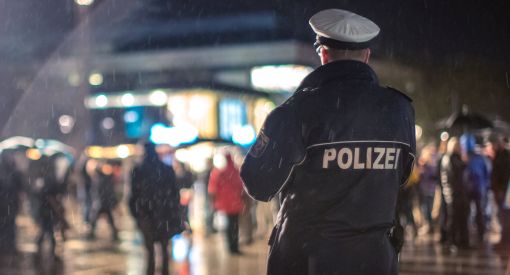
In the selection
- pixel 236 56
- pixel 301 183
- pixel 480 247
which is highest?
pixel 236 56

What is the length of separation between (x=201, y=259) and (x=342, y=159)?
1134 cm

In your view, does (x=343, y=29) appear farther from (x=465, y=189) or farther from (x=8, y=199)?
(x=8, y=199)

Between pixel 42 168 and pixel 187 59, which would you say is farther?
pixel 187 59

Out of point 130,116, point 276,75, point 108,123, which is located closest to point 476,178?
point 130,116

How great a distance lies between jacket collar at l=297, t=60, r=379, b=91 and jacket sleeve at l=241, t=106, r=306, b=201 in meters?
0.19

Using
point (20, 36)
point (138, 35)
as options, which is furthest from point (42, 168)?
point (138, 35)

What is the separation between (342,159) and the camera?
3.08 metres

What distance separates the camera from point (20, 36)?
7675 centimetres

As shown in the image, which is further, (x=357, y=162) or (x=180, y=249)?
(x=180, y=249)

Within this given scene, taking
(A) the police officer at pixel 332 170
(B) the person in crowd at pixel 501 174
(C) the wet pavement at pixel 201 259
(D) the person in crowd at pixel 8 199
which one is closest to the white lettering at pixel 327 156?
(A) the police officer at pixel 332 170

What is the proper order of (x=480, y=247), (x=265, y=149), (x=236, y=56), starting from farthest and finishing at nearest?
(x=236, y=56), (x=480, y=247), (x=265, y=149)

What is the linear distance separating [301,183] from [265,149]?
0.57ft

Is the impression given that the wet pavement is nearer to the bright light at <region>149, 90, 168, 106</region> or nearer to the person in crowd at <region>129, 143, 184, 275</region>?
the person in crowd at <region>129, 143, 184, 275</region>

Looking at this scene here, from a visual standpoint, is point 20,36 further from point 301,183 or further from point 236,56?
point 301,183
